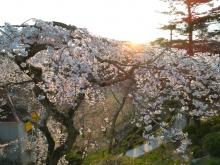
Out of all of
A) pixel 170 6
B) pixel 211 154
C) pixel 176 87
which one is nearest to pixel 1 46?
pixel 176 87

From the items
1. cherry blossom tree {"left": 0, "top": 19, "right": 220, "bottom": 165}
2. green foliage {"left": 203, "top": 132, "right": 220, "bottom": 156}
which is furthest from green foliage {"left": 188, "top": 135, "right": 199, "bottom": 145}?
cherry blossom tree {"left": 0, "top": 19, "right": 220, "bottom": 165}

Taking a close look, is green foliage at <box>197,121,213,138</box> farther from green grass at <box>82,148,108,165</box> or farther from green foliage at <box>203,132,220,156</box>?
green grass at <box>82,148,108,165</box>

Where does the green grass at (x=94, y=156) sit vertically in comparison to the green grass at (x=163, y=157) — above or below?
below

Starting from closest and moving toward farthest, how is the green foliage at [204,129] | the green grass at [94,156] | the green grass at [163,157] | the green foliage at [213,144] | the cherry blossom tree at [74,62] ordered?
the cherry blossom tree at [74,62] → the green foliage at [213,144] → the green grass at [163,157] → the green foliage at [204,129] → the green grass at [94,156]

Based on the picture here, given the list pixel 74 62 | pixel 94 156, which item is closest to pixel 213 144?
pixel 94 156

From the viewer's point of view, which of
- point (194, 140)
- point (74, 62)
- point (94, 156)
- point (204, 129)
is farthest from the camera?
point (94, 156)

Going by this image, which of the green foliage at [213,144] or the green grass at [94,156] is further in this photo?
the green grass at [94,156]

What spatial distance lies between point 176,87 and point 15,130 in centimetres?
968

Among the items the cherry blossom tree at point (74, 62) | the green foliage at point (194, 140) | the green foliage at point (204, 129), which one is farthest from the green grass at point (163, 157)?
the cherry blossom tree at point (74, 62)

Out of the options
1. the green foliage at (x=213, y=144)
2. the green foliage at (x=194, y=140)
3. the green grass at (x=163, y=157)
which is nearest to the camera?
the green foliage at (x=213, y=144)

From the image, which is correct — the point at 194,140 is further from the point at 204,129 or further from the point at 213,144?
the point at 213,144

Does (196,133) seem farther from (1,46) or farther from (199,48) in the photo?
(1,46)

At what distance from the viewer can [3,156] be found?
38.7ft

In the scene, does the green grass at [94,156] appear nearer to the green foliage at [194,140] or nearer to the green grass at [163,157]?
the green grass at [163,157]
